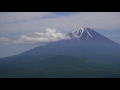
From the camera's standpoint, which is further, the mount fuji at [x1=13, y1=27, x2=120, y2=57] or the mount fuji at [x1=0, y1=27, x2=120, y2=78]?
the mount fuji at [x1=13, y1=27, x2=120, y2=57]

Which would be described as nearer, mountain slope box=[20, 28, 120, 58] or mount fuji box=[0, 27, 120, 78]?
mount fuji box=[0, 27, 120, 78]

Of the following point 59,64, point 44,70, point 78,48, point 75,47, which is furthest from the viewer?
point 75,47

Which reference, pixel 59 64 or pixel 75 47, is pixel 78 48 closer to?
pixel 75 47

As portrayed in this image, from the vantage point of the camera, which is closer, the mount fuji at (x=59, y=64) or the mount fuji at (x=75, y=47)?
the mount fuji at (x=59, y=64)

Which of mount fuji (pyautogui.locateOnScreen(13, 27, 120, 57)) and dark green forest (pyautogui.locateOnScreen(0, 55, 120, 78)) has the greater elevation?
mount fuji (pyautogui.locateOnScreen(13, 27, 120, 57))

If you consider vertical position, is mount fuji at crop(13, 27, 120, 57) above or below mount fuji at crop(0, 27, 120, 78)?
above

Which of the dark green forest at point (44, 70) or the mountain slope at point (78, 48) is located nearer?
the dark green forest at point (44, 70)

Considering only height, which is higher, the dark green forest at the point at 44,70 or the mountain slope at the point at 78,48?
the mountain slope at the point at 78,48

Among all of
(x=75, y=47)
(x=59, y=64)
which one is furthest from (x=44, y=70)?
(x=75, y=47)

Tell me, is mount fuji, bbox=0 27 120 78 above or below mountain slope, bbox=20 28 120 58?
below

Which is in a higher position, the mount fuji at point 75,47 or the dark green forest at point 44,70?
the mount fuji at point 75,47

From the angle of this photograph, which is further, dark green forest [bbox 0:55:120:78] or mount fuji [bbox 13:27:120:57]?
mount fuji [bbox 13:27:120:57]
